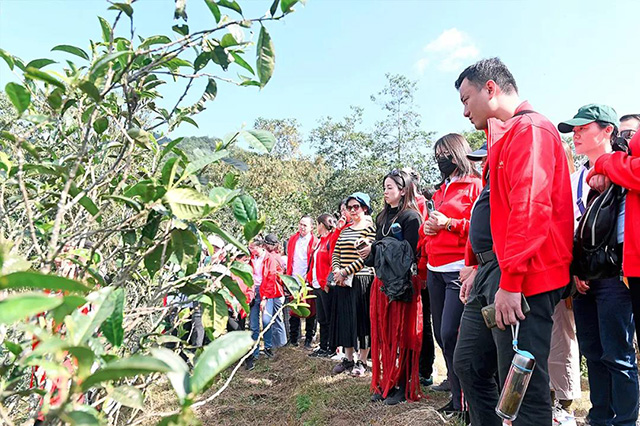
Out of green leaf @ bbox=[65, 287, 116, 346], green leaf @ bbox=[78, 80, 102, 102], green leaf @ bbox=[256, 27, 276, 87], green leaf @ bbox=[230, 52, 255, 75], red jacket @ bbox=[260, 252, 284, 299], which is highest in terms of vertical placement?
green leaf @ bbox=[230, 52, 255, 75]

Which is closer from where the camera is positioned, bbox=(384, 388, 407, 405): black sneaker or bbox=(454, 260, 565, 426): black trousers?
bbox=(454, 260, 565, 426): black trousers

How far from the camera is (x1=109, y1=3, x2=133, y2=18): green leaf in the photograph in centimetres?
105

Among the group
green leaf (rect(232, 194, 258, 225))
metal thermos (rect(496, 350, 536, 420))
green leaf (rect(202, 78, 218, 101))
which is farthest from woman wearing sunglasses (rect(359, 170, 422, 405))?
green leaf (rect(232, 194, 258, 225))

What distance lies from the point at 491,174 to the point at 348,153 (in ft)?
90.9

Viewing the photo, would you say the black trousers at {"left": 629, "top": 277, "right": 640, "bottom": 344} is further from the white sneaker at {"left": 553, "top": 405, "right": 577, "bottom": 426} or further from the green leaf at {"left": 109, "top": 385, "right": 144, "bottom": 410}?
the green leaf at {"left": 109, "top": 385, "right": 144, "bottom": 410}

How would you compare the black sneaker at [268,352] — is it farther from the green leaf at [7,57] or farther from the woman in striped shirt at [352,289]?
the green leaf at [7,57]

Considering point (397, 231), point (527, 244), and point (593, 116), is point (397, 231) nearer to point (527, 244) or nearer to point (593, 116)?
point (593, 116)

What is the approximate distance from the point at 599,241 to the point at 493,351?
69 centimetres

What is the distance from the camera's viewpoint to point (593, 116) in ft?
9.39

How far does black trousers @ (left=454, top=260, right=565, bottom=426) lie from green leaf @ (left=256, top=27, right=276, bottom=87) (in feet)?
4.61

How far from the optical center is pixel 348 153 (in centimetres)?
2958

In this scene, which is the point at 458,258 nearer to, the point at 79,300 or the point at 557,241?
the point at 557,241

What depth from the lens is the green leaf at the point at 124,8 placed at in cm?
105

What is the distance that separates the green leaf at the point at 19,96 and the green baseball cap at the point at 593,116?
2861 millimetres
